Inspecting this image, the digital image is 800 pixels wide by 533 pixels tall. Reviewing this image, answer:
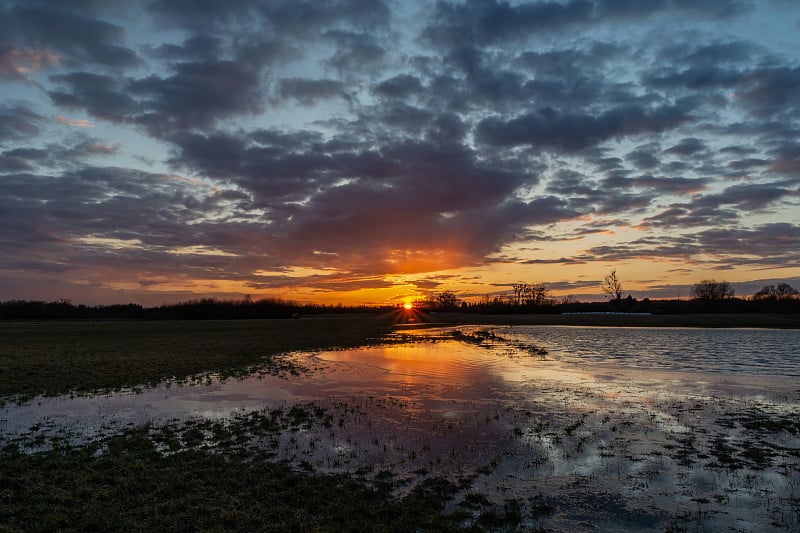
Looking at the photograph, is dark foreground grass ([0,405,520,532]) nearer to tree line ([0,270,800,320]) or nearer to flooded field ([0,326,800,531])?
flooded field ([0,326,800,531])

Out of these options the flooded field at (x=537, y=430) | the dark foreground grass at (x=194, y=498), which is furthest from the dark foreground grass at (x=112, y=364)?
the dark foreground grass at (x=194, y=498)

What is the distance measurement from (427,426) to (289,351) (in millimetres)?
29546

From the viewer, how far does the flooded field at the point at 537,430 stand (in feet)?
31.0

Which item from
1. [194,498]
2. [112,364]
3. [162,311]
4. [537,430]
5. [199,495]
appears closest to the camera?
[194,498]

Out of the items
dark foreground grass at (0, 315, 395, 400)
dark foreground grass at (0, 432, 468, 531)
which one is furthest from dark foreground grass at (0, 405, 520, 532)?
dark foreground grass at (0, 315, 395, 400)

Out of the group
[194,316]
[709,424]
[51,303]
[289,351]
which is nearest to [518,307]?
[194,316]

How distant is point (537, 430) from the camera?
14.9m

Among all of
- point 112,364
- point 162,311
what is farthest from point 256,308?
point 112,364

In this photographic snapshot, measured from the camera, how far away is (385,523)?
8398 mm

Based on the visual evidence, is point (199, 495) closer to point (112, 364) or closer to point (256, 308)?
point (112, 364)

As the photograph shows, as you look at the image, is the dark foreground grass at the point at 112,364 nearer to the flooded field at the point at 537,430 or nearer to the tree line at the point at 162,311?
the flooded field at the point at 537,430

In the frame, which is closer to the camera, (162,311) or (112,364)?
(112,364)

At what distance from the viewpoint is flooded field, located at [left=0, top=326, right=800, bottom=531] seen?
945 centimetres

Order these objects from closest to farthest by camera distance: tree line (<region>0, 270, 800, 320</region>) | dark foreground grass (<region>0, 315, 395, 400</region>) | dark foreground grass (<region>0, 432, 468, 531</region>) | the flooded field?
dark foreground grass (<region>0, 432, 468, 531</region>), the flooded field, dark foreground grass (<region>0, 315, 395, 400</region>), tree line (<region>0, 270, 800, 320</region>)
